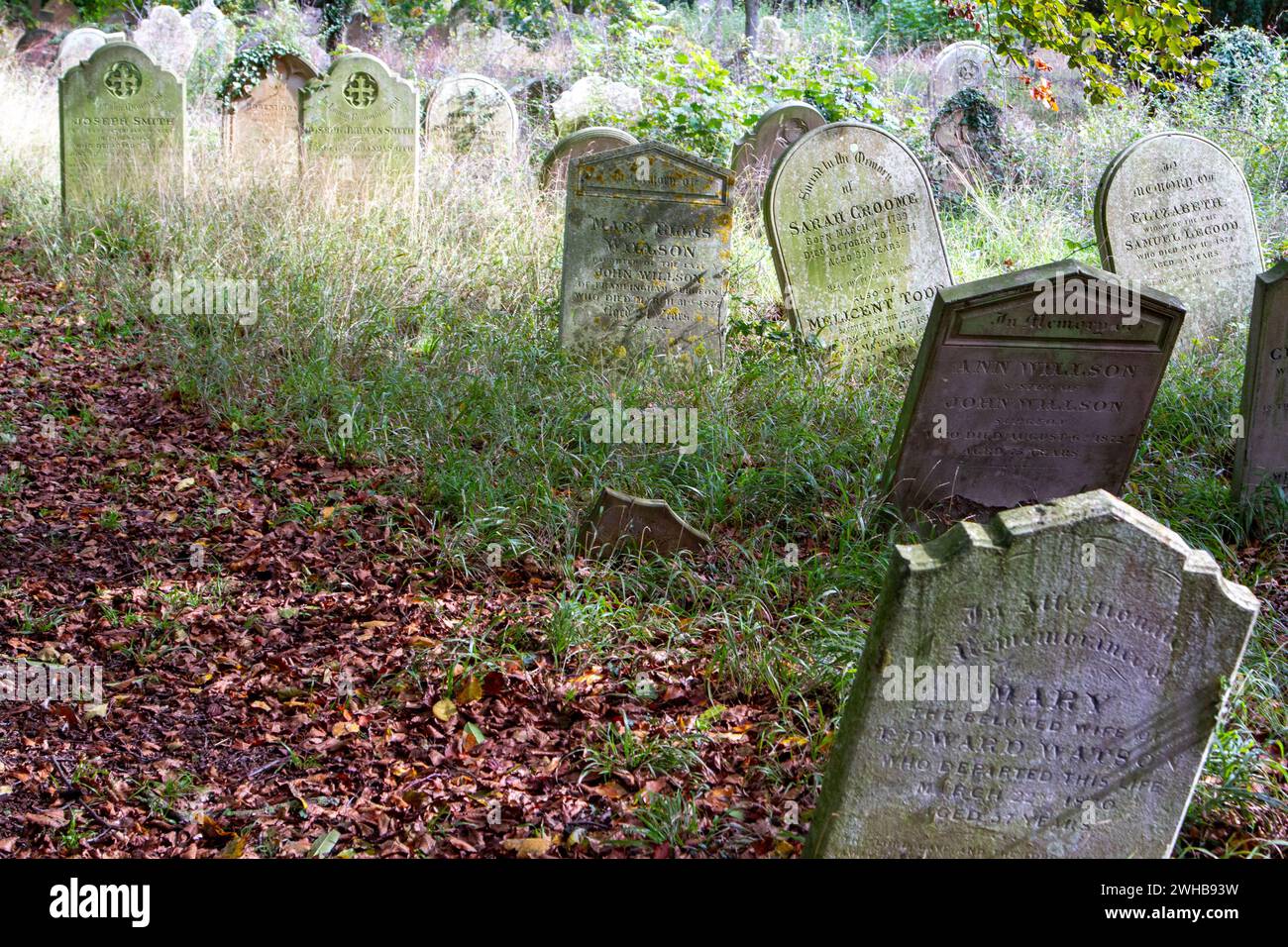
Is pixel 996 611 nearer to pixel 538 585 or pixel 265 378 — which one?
pixel 538 585

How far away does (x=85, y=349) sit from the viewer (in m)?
6.89

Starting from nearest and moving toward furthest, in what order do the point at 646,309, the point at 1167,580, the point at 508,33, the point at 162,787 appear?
the point at 1167,580 → the point at 162,787 → the point at 646,309 → the point at 508,33

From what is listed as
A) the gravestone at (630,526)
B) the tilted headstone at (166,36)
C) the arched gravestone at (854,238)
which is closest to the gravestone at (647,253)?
the arched gravestone at (854,238)

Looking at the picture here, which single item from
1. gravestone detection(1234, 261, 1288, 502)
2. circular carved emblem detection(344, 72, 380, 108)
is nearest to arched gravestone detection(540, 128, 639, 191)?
circular carved emblem detection(344, 72, 380, 108)

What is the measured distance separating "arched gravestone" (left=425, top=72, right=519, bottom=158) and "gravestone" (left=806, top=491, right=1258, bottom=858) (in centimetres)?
988

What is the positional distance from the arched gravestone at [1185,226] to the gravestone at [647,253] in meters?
2.55

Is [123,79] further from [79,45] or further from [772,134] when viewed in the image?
[79,45]

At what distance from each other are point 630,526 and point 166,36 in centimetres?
1832

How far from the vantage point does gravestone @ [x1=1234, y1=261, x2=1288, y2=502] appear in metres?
4.98

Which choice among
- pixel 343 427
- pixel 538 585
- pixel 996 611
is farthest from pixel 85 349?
pixel 996 611

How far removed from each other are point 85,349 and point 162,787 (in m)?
4.45

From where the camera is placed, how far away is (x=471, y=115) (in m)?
12.0

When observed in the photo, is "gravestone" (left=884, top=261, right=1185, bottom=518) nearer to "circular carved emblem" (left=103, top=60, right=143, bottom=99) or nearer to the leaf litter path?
the leaf litter path

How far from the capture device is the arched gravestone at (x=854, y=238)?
6789 mm
